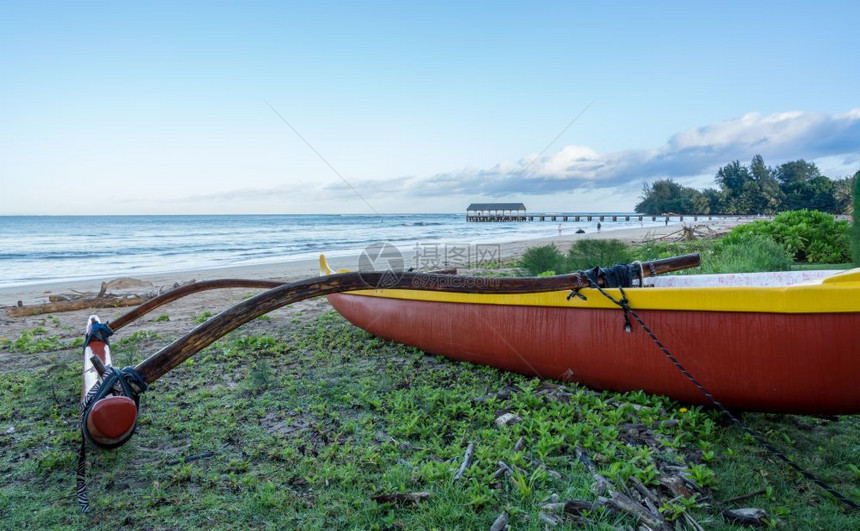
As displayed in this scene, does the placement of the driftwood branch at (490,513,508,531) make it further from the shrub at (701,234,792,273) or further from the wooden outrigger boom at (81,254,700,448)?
the shrub at (701,234,792,273)

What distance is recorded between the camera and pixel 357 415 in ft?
10.0

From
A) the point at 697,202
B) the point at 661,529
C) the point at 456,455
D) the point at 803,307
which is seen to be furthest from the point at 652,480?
the point at 697,202

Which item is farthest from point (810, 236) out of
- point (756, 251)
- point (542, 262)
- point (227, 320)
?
point (227, 320)

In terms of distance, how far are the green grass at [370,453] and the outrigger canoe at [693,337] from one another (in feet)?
0.62

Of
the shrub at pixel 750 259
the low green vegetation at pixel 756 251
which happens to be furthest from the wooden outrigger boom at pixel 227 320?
the low green vegetation at pixel 756 251

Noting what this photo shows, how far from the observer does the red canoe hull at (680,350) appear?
2.39 meters

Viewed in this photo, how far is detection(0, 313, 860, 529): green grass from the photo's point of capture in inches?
79.6

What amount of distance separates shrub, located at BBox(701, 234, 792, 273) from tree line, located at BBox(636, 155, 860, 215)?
59052 mm

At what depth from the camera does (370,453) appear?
249 centimetres

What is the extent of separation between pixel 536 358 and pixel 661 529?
67.5 inches

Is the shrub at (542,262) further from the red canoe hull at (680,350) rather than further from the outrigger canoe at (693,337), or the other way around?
the red canoe hull at (680,350)

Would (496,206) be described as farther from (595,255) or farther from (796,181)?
(595,255)

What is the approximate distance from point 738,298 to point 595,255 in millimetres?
4914

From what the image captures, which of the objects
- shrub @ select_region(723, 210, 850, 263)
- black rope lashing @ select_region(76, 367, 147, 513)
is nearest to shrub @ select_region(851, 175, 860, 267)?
shrub @ select_region(723, 210, 850, 263)
